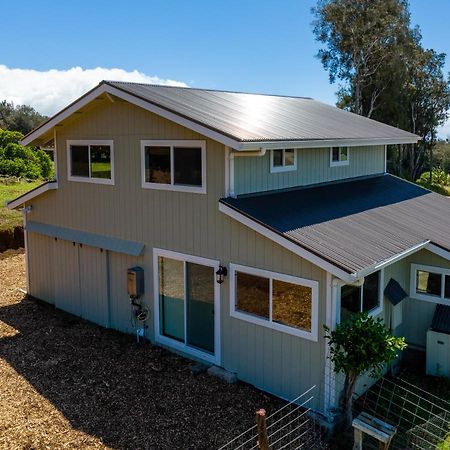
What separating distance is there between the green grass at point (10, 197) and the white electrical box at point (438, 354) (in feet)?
48.3

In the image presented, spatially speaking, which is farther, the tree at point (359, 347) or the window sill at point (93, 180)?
the window sill at point (93, 180)

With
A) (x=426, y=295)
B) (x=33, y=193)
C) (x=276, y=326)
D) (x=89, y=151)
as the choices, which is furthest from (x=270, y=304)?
(x=33, y=193)

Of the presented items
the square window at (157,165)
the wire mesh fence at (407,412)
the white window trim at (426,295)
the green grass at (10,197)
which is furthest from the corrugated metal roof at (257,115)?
the green grass at (10,197)

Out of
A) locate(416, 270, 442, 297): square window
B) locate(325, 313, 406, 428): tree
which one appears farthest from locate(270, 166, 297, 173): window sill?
locate(325, 313, 406, 428): tree

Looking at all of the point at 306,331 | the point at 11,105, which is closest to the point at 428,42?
the point at 306,331

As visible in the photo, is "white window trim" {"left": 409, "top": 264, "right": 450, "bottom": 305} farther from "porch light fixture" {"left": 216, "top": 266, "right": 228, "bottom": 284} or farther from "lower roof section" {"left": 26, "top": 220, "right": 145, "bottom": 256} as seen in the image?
"lower roof section" {"left": 26, "top": 220, "right": 145, "bottom": 256}

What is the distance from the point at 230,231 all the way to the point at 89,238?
417 cm

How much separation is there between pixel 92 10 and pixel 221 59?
15.2m

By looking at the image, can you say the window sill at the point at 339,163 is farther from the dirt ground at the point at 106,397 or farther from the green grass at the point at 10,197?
the green grass at the point at 10,197

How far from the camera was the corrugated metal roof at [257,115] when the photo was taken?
8.63 meters

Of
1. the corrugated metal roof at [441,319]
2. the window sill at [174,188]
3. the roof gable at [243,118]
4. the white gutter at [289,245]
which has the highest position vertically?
the roof gable at [243,118]

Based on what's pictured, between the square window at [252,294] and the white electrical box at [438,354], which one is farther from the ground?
the square window at [252,294]

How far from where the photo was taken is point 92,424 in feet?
24.5

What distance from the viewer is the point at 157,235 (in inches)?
385
